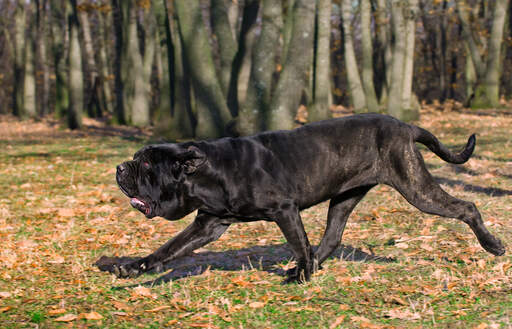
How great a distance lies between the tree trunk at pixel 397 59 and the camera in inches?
730

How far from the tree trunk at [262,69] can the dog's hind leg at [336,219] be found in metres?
7.64

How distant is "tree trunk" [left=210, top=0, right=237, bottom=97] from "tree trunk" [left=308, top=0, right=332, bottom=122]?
257cm

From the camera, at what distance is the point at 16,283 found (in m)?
5.05

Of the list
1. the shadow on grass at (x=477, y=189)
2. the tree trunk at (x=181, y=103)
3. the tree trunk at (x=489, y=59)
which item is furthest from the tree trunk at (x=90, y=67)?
the shadow on grass at (x=477, y=189)

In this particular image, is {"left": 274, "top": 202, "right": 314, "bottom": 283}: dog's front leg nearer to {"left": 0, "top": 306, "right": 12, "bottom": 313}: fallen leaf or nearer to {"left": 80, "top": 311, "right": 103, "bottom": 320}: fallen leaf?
{"left": 80, "top": 311, "right": 103, "bottom": 320}: fallen leaf

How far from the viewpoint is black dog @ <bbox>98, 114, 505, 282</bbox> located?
4.47 meters

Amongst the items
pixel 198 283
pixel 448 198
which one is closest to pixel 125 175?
pixel 198 283

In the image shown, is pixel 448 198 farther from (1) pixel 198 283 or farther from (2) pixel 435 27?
(2) pixel 435 27

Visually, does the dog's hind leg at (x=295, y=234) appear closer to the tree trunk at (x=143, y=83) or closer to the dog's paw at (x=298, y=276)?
the dog's paw at (x=298, y=276)

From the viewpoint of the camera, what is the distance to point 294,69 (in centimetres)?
1252

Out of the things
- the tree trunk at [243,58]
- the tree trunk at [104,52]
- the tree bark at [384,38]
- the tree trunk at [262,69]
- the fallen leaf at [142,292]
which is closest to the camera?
the fallen leaf at [142,292]

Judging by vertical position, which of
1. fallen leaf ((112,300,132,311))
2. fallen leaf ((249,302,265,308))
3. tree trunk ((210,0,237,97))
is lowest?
fallen leaf ((112,300,132,311))

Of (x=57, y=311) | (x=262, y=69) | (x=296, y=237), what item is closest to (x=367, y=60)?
(x=262, y=69)

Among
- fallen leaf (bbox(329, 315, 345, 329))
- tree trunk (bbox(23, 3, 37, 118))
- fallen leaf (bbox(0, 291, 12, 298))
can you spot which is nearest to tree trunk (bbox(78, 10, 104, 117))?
tree trunk (bbox(23, 3, 37, 118))
